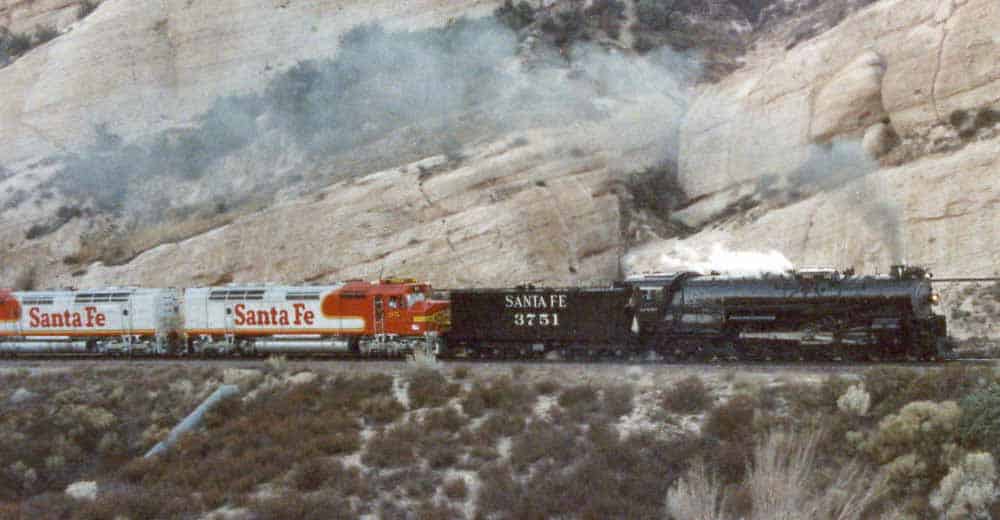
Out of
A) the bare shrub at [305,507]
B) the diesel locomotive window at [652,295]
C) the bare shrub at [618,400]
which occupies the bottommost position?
the bare shrub at [305,507]

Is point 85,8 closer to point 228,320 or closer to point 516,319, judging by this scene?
Answer: point 228,320

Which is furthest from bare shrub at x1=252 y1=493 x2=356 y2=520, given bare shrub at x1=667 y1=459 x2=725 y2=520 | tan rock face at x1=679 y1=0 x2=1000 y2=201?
tan rock face at x1=679 y1=0 x2=1000 y2=201

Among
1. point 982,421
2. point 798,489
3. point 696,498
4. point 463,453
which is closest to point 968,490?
point 982,421

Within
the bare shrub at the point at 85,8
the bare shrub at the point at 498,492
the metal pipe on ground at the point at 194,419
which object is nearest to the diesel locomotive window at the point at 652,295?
the bare shrub at the point at 498,492

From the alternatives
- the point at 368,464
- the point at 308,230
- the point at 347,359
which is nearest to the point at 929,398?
the point at 368,464

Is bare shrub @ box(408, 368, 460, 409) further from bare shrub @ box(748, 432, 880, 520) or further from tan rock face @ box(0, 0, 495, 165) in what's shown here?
tan rock face @ box(0, 0, 495, 165)

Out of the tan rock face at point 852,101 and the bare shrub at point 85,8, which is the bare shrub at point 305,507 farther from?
the bare shrub at point 85,8

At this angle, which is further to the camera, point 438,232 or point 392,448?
point 438,232
